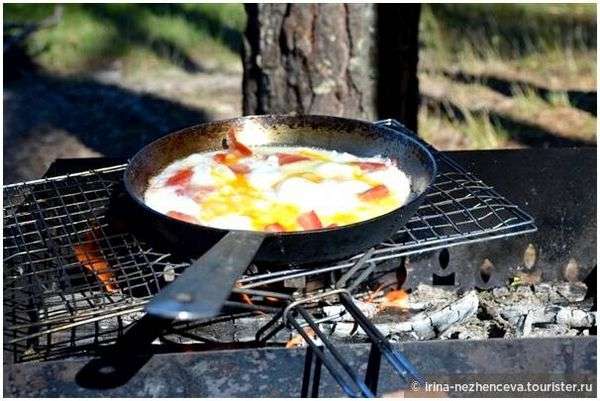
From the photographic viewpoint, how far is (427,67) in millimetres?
6168

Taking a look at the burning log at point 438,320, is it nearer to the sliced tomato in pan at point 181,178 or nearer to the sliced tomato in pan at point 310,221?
the sliced tomato in pan at point 310,221

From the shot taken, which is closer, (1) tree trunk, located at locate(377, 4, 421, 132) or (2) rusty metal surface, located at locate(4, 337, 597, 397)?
(2) rusty metal surface, located at locate(4, 337, 597, 397)

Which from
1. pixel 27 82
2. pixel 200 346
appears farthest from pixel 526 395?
pixel 27 82

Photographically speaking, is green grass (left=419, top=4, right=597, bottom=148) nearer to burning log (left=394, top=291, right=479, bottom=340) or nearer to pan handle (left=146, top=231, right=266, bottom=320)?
burning log (left=394, top=291, right=479, bottom=340)

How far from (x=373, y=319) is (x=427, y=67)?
3.87 m

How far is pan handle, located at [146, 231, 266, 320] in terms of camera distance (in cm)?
156

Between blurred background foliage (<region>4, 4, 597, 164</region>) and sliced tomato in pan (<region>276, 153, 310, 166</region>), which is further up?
sliced tomato in pan (<region>276, 153, 310, 166</region>)

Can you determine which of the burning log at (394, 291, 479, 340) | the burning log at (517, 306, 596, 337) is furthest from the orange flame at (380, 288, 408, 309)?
the burning log at (517, 306, 596, 337)

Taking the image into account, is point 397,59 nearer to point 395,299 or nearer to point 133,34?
point 395,299

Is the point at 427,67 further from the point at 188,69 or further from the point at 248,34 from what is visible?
the point at 248,34

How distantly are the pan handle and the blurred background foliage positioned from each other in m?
3.18

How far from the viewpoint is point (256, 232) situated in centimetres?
190

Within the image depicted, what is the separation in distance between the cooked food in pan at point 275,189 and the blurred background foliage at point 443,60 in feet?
8.27

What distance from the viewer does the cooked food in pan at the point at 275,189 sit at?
214 centimetres
